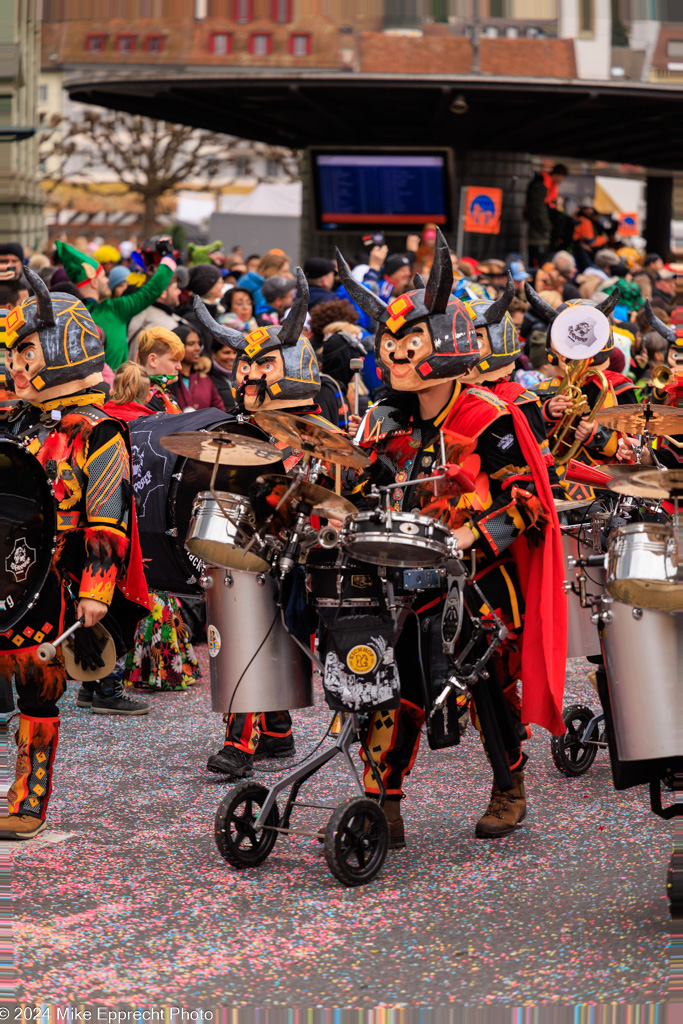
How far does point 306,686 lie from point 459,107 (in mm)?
13795

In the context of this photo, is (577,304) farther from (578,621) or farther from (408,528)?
(408,528)

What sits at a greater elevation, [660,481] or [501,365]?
[501,365]

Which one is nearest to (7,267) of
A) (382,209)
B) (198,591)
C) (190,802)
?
(198,591)

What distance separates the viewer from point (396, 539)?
404 cm

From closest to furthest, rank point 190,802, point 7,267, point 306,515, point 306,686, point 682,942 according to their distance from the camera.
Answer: point 682,942 → point 306,515 → point 306,686 → point 190,802 → point 7,267

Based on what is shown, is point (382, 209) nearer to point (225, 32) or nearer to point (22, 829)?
point (225, 32)

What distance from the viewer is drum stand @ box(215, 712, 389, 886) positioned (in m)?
4.26

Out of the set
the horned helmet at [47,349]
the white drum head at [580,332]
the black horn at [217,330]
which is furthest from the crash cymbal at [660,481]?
the white drum head at [580,332]

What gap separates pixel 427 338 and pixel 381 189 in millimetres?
14417

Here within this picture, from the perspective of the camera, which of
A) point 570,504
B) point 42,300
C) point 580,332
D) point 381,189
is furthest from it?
point 381,189

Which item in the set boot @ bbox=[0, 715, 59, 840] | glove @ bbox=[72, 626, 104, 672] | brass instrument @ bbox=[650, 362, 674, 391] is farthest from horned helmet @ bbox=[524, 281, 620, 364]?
boot @ bbox=[0, 715, 59, 840]

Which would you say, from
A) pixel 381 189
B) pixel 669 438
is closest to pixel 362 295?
pixel 669 438

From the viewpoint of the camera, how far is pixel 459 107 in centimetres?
1703

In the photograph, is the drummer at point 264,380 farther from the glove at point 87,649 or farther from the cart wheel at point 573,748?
the cart wheel at point 573,748
